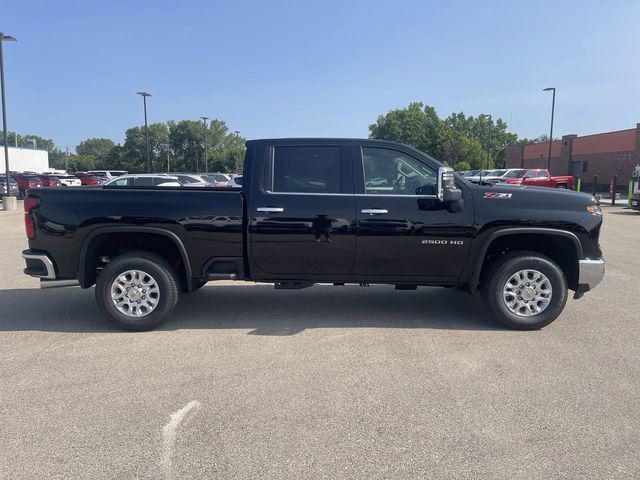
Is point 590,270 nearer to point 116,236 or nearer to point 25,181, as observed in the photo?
point 116,236

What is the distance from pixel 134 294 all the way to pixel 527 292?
13.4 ft

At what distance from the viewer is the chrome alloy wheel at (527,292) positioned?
17.5 feet

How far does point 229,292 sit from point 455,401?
Result: 13.4 feet

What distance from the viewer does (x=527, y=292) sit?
17.5 ft

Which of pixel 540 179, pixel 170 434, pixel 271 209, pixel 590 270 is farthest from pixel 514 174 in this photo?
pixel 170 434

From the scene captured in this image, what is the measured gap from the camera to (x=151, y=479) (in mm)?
2814

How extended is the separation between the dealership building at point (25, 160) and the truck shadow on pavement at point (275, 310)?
230 ft

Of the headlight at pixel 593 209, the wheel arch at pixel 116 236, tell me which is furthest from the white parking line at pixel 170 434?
the headlight at pixel 593 209

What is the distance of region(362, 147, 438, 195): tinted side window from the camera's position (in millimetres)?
5281

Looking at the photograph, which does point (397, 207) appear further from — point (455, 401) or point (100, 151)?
point (100, 151)

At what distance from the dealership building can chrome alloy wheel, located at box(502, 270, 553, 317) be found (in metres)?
73.7

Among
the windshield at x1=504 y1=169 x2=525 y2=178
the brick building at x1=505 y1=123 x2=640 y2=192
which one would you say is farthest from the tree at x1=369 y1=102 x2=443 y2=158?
the windshield at x1=504 y1=169 x2=525 y2=178

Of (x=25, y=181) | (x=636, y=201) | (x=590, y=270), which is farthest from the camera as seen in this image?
(x=25, y=181)

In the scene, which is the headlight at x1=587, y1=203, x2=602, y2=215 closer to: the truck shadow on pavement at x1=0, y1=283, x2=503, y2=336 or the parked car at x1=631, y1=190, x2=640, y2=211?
the truck shadow on pavement at x1=0, y1=283, x2=503, y2=336
